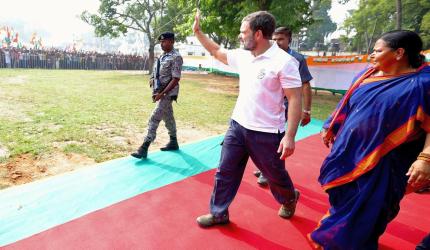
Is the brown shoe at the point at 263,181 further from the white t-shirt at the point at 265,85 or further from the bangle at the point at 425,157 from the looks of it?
the bangle at the point at 425,157

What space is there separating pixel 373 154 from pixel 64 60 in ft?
87.8

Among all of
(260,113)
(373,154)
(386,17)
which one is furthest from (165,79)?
(386,17)

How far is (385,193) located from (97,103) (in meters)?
8.05

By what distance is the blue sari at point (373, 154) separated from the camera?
1.66m

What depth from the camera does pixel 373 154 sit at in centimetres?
174

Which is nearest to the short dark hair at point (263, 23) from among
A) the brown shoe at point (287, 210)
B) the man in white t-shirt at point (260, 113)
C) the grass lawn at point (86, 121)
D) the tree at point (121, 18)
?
the man in white t-shirt at point (260, 113)

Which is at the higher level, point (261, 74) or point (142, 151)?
point (261, 74)

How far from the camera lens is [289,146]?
6.90 ft

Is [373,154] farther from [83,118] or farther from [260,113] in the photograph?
[83,118]

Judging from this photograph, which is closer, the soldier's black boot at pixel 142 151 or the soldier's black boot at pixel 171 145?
the soldier's black boot at pixel 142 151

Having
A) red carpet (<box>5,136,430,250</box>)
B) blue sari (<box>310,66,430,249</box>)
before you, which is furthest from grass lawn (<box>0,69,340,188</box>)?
blue sari (<box>310,66,430,249</box>)

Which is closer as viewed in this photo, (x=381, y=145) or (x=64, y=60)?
(x=381, y=145)

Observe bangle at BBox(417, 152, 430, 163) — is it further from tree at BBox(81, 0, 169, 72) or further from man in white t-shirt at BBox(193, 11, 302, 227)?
tree at BBox(81, 0, 169, 72)

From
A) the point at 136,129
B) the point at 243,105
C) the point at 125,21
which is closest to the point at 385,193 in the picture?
Answer: the point at 243,105
